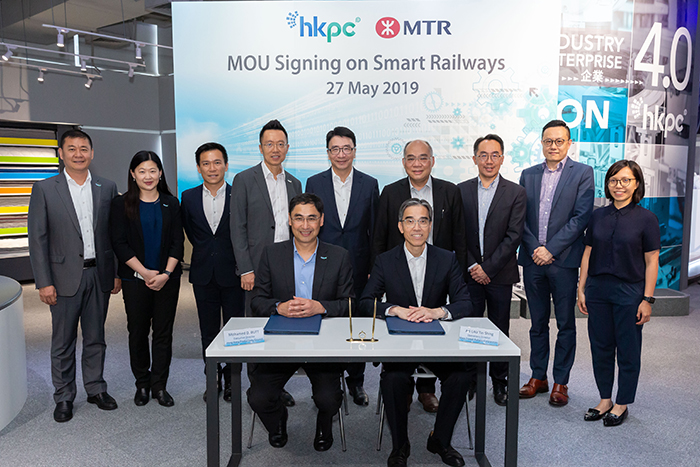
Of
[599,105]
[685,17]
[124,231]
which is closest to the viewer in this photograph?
[124,231]

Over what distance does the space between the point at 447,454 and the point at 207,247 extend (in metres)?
1.95

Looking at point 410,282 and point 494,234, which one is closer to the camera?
point 410,282

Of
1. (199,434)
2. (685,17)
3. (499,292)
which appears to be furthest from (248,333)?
(685,17)

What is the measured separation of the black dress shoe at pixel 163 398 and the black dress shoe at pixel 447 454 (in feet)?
5.72

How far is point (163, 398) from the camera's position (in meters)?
3.27

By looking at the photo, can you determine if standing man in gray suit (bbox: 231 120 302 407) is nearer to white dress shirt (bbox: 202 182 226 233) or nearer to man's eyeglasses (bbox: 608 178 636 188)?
white dress shirt (bbox: 202 182 226 233)

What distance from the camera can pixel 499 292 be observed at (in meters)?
3.24

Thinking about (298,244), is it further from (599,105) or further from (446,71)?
(599,105)

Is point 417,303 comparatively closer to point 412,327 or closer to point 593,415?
point 412,327

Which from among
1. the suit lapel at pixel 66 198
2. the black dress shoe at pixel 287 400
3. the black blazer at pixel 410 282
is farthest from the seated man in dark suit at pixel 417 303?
the suit lapel at pixel 66 198

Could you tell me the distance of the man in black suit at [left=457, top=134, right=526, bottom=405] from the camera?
3197 mm

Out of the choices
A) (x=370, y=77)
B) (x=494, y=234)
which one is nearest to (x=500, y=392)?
(x=494, y=234)

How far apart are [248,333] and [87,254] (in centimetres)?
154

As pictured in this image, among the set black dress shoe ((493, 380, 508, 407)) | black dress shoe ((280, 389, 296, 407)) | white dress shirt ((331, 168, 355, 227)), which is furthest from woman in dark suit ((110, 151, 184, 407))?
black dress shoe ((493, 380, 508, 407))
